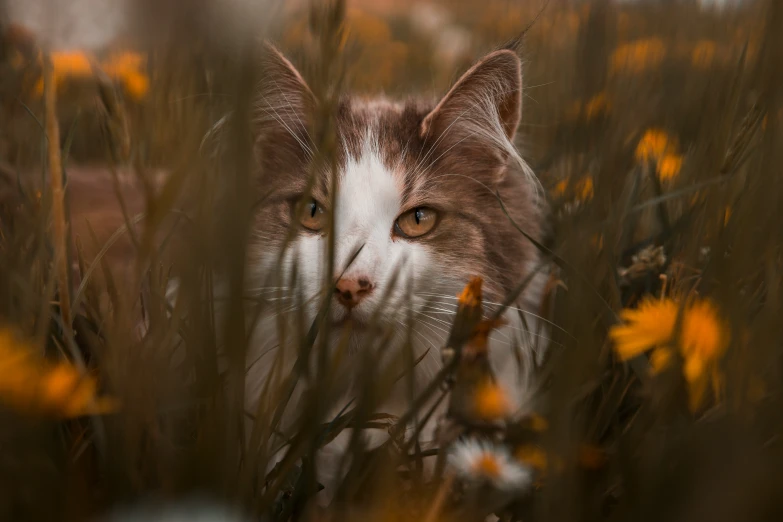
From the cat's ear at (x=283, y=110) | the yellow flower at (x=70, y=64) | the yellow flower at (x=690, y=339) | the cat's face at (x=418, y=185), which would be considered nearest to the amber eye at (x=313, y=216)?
the cat's face at (x=418, y=185)

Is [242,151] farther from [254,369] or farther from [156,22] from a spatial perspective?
[254,369]

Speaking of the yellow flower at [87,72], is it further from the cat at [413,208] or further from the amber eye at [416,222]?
the amber eye at [416,222]

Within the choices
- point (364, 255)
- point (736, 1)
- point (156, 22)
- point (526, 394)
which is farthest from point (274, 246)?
point (736, 1)

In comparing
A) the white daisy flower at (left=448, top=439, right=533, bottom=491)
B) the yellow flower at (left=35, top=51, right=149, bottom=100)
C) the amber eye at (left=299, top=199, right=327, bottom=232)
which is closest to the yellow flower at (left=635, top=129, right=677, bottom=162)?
the amber eye at (left=299, top=199, right=327, bottom=232)

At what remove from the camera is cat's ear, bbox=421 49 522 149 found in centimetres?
110

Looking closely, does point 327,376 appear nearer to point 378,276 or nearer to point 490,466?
point 490,466

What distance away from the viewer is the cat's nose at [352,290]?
2.96ft

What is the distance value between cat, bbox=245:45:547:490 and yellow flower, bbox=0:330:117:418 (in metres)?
0.48

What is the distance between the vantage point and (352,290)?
903mm

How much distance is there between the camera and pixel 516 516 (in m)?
0.53

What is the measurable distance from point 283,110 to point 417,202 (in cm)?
34

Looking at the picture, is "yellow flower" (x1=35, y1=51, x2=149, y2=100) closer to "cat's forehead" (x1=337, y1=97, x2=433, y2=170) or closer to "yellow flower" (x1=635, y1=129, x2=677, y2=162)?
"cat's forehead" (x1=337, y1=97, x2=433, y2=170)

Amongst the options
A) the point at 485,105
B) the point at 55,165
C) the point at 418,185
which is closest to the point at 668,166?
the point at 485,105

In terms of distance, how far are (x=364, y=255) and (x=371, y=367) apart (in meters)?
0.48
